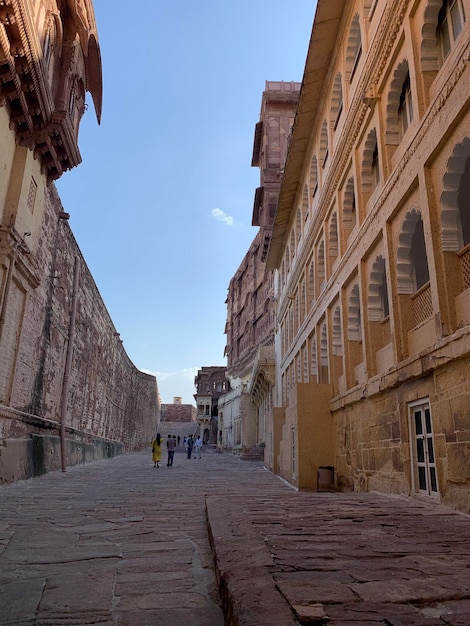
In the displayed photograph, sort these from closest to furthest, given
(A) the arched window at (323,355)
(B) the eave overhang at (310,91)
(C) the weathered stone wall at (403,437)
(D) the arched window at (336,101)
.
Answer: (C) the weathered stone wall at (403,437) → (B) the eave overhang at (310,91) → (D) the arched window at (336,101) → (A) the arched window at (323,355)

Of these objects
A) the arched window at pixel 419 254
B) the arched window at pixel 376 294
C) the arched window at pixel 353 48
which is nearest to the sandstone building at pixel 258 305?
the arched window at pixel 353 48

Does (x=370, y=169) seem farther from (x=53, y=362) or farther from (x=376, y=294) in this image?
(x=53, y=362)

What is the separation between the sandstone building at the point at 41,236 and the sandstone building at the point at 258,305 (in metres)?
14.0

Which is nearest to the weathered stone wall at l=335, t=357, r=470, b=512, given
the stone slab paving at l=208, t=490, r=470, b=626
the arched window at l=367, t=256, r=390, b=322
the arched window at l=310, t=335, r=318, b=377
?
the stone slab paving at l=208, t=490, r=470, b=626

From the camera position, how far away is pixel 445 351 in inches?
237

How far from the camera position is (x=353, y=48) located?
11836 mm

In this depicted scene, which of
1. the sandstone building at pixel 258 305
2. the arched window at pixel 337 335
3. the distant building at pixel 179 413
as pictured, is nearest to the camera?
the arched window at pixel 337 335

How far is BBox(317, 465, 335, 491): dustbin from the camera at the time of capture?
436 inches

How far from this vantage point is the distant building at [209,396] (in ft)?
195

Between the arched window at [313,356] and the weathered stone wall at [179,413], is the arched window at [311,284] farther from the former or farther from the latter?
the weathered stone wall at [179,413]

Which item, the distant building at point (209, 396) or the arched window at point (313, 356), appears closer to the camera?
the arched window at point (313, 356)

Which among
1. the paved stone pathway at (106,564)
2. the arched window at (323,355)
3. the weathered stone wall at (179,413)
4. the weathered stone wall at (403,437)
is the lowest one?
the paved stone pathway at (106,564)

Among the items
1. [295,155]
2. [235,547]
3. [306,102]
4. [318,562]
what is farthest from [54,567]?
[295,155]

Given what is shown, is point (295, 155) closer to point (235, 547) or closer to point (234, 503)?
point (234, 503)
